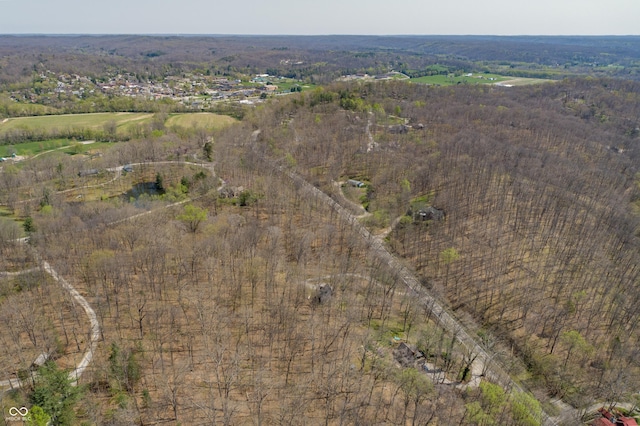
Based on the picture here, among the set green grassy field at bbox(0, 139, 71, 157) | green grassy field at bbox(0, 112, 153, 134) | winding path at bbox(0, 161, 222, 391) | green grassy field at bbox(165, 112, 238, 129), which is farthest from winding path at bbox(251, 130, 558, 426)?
green grassy field at bbox(0, 112, 153, 134)

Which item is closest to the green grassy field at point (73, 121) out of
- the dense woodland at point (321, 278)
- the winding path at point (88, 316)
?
the dense woodland at point (321, 278)

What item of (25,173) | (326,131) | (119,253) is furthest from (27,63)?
(119,253)

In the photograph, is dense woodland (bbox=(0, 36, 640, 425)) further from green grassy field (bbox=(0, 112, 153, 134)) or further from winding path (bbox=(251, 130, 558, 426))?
green grassy field (bbox=(0, 112, 153, 134))

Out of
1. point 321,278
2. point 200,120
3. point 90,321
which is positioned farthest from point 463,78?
point 90,321

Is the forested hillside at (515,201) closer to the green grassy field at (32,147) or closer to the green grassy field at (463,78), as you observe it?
the green grassy field at (32,147)

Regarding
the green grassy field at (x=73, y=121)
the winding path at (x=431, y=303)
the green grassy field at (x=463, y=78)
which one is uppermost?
the green grassy field at (x=463, y=78)

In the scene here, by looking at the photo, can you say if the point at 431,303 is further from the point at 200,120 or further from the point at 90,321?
the point at 200,120
